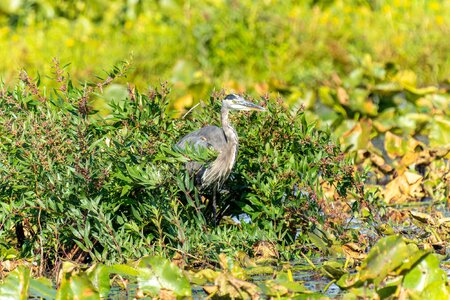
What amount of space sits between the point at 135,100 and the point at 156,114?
170mm

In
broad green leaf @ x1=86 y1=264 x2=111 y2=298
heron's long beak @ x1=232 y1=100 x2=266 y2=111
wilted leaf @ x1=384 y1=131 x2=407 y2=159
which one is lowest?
wilted leaf @ x1=384 y1=131 x2=407 y2=159

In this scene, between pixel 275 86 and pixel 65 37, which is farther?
pixel 65 37

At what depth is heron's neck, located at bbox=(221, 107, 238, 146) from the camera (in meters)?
5.53

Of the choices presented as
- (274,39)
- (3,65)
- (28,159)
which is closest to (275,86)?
(274,39)

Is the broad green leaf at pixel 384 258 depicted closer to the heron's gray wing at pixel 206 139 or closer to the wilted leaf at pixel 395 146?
the heron's gray wing at pixel 206 139

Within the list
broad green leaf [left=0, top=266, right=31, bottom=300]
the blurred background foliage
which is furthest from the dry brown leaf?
broad green leaf [left=0, top=266, right=31, bottom=300]

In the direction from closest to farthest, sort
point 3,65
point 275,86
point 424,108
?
point 424,108 < point 275,86 < point 3,65

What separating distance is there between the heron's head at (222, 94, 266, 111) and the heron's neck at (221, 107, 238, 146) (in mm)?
52

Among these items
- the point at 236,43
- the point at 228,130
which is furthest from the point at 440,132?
the point at 236,43

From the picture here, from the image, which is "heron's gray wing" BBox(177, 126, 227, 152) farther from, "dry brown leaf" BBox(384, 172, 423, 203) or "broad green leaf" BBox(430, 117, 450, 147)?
"broad green leaf" BBox(430, 117, 450, 147)

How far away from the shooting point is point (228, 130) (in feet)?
18.4

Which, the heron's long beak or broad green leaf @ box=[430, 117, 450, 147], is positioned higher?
the heron's long beak

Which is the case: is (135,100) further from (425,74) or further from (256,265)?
(425,74)

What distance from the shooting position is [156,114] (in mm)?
5117
